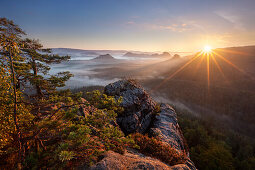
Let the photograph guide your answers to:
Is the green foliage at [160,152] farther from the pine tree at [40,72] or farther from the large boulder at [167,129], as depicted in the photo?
the pine tree at [40,72]

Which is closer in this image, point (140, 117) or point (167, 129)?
point (167, 129)

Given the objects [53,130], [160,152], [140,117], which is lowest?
[140,117]

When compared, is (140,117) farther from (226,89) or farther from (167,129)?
(226,89)

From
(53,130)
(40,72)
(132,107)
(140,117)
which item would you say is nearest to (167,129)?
(140,117)

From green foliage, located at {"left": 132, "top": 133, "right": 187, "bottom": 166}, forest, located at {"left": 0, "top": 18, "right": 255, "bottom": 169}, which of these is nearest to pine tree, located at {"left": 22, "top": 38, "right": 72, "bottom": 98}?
forest, located at {"left": 0, "top": 18, "right": 255, "bottom": 169}

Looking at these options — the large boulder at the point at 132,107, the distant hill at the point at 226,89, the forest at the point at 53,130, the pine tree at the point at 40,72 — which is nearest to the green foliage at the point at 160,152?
the forest at the point at 53,130

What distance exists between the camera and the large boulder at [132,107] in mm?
12648

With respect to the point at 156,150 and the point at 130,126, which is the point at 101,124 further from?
the point at 130,126

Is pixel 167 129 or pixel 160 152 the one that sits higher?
pixel 160 152

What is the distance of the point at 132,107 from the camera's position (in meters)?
13.4

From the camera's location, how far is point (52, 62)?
60.9 ft

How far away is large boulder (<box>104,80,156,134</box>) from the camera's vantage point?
12648 mm

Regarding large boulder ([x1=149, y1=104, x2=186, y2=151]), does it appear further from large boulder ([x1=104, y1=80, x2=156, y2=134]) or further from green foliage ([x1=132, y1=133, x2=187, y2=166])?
green foliage ([x1=132, y1=133, x2=187, y2=166])

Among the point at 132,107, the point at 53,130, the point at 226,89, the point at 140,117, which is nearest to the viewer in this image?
the point at 53,130
